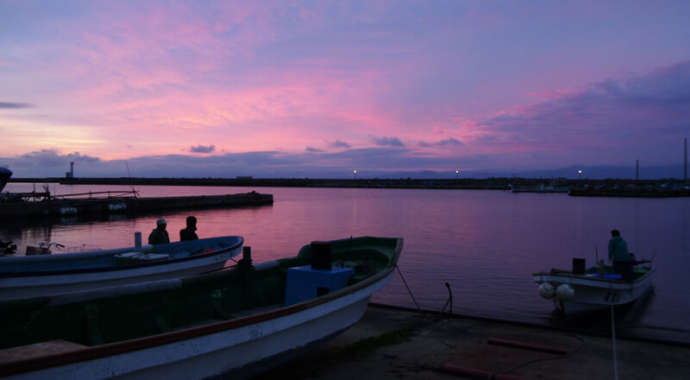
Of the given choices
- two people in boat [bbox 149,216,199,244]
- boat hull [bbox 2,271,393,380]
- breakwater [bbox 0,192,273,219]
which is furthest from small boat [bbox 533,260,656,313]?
breakwater [bbox 0,192,273,219]

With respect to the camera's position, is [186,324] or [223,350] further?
[186,324]

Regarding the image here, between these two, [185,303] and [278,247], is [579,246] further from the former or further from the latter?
[185,303]

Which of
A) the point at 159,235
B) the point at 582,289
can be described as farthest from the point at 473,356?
the point at 159,235

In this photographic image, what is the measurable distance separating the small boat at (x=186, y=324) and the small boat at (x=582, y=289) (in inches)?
199

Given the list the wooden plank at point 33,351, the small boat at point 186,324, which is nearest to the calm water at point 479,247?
the small boat at point 186,324

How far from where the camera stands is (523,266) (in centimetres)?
2548

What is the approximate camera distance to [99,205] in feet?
194

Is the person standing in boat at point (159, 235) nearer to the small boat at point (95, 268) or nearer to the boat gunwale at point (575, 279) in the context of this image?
the small boat at point (95, 268)

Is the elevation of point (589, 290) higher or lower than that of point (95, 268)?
lower

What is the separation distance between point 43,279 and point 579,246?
112 ft

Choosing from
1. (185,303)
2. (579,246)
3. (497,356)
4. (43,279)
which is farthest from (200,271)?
(579,246)

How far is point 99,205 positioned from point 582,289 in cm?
5815

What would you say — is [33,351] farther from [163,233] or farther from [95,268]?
[163,233]

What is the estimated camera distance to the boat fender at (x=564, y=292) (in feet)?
40.9
